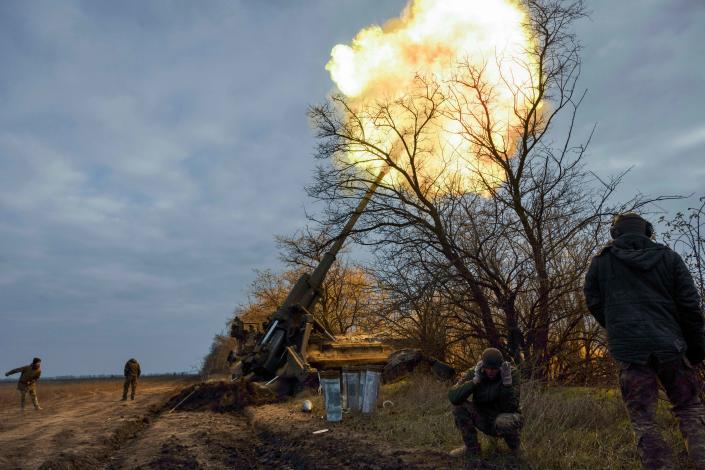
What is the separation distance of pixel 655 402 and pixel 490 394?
1.95 m

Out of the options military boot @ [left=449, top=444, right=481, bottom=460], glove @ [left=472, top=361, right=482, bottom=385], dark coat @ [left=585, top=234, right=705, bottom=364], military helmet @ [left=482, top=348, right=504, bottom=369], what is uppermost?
dark coat @ [left=585, top=234, right=705, bottom=364]

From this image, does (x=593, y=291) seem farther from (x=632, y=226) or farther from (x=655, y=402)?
(x=655, y=402)

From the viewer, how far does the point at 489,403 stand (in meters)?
6.50

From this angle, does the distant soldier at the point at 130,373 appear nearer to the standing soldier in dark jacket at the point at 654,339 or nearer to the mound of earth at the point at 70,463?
the mound of earth at the point at 70,463

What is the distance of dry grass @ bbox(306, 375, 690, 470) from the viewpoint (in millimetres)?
5848

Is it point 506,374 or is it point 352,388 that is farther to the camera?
point 352,388

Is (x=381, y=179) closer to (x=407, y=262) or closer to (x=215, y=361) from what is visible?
(x=407, y=262)

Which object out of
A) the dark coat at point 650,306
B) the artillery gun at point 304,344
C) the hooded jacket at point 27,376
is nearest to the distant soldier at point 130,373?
the hooded jacket at point 27,376

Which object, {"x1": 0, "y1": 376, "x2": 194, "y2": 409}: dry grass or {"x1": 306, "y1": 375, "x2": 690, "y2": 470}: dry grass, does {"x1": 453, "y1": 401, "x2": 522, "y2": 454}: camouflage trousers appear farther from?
{"x1": 0, "y1": 376, "x2": 194, "y2": 409}: dry grass

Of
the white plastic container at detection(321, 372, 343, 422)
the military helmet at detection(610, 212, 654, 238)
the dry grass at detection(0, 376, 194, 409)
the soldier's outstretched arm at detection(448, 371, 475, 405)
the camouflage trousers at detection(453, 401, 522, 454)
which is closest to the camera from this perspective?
the military helmet at detection(610, 212, 654, 238)

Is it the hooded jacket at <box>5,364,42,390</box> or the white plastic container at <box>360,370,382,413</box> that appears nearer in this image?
the white plastic container at <box>360,370,382,413</box>

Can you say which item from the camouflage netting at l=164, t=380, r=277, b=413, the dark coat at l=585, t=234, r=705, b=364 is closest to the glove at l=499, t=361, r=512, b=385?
the dark coat at l=585, t=234, r=705, b=364

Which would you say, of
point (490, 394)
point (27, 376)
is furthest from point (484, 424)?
point (27, 376)

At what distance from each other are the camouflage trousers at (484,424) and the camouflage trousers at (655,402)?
153 cm
